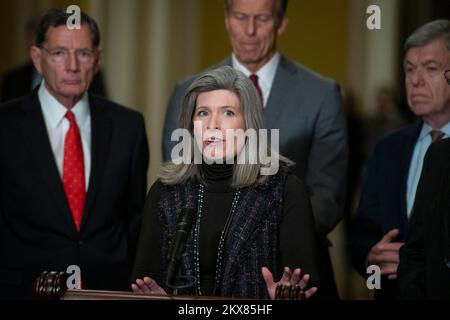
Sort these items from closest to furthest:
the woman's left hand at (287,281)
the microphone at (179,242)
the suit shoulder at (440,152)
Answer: the microphone at (179,242), the woman's left hand at (287,281), the suit shoulder at (440,152)

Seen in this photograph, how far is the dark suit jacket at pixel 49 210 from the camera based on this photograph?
3.91 meters

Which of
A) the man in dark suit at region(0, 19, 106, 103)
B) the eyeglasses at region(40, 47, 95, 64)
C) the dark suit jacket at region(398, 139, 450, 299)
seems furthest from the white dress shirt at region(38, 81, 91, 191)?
the dark suit jacket at region(398, 139, 450, 299)

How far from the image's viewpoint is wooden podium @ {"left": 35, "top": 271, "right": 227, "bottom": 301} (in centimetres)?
307

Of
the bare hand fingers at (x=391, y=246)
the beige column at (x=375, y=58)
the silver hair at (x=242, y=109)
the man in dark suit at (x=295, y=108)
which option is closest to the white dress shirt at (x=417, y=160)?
the bare hand fingers at (x=391, y=246)

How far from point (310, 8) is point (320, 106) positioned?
13.6 ft

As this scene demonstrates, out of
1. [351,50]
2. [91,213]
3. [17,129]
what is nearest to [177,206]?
[91,213]

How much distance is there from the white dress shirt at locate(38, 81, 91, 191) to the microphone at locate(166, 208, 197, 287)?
3.09ft

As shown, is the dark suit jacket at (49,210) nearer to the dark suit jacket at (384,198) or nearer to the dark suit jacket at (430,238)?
the dark suit jacket at (384,198)

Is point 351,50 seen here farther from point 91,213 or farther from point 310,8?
point 91,213

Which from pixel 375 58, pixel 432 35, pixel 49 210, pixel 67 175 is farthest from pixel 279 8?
pixel 375 58

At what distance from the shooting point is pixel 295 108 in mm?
4172

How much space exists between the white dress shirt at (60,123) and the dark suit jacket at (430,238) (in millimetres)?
1348
